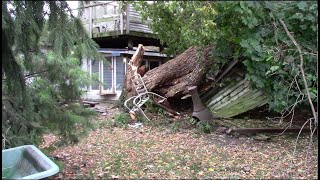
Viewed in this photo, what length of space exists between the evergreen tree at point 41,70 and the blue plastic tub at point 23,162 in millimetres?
665

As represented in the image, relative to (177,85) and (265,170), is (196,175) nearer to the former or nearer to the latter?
(265,170)

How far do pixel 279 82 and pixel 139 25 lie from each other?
7841 mm

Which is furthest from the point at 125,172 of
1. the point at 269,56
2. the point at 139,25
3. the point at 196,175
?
the point at 139,25

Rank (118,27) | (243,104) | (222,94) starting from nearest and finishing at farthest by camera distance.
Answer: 1. (243,104)
2. (222,94)
3. (118,27)

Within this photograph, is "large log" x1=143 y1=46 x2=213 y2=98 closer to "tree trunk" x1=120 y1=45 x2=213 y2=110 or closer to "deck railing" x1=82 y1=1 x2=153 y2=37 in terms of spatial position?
"tree trunk" x1=120 y1=45 x2=213 y2=110

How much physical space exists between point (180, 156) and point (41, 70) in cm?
273

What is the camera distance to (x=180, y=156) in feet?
19.7

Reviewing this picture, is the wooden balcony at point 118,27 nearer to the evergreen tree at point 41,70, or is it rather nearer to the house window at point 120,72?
the house window at point 120,72

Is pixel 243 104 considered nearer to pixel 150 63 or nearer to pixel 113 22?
pixel 113 22

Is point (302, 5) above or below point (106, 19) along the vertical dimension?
below

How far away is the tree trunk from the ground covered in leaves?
1.82 metres

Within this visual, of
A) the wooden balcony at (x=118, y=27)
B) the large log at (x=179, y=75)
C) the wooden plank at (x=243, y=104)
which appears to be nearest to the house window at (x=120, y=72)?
the wooden balcony at (x=118, y=27)

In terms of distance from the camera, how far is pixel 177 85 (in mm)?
10180

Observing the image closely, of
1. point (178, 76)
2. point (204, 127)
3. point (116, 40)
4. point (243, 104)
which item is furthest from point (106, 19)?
point (204, 127)
